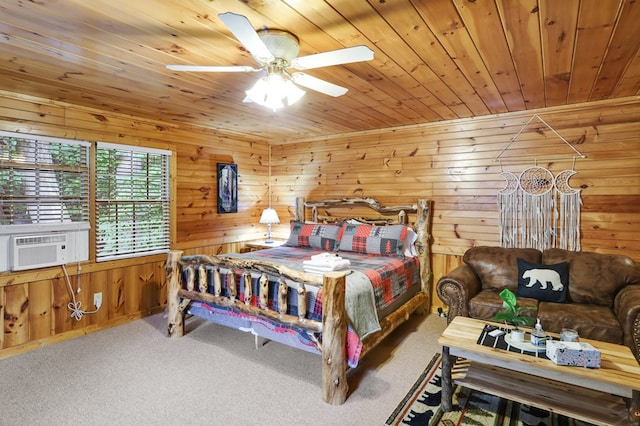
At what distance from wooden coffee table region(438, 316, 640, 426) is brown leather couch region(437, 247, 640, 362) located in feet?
1.58

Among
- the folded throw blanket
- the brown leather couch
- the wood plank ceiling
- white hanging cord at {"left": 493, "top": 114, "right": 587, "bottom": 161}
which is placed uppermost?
the wood plank ceiling

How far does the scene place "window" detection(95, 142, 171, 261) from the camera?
12.0 feet

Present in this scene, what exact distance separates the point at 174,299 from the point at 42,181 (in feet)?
5.19

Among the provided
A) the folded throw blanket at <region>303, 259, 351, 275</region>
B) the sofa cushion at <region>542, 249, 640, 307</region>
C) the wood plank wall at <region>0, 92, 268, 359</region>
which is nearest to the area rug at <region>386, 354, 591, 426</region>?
the folded throw blanket at <region>303, 259, 351, 275</region>

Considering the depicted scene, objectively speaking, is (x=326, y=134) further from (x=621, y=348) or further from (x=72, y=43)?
(x=621, y=348)

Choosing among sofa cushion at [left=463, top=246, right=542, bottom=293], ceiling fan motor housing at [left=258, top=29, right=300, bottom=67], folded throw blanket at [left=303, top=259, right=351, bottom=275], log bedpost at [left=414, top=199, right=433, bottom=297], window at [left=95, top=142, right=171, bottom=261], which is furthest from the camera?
log bedpost at [left=414, top=199, right=433, bottom=297]

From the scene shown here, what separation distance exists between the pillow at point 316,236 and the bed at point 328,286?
0.01 m

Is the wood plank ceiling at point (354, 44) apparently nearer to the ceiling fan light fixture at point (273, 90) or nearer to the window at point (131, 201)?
the ceiling fan light fixture at point (273, 90)

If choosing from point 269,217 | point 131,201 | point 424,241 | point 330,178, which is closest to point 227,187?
point 269,217

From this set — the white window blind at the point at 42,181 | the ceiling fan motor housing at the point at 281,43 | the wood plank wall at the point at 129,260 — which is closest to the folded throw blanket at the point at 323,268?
the ceiling fan motor housing at the point at 281,43

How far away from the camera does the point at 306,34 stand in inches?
77.4

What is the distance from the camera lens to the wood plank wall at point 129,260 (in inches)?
122

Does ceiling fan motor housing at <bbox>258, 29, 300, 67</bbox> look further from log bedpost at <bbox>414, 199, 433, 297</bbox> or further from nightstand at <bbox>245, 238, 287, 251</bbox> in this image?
nightstand at <bbox>245, 238, 287, 251</bbox>

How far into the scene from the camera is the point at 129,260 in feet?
12.6
